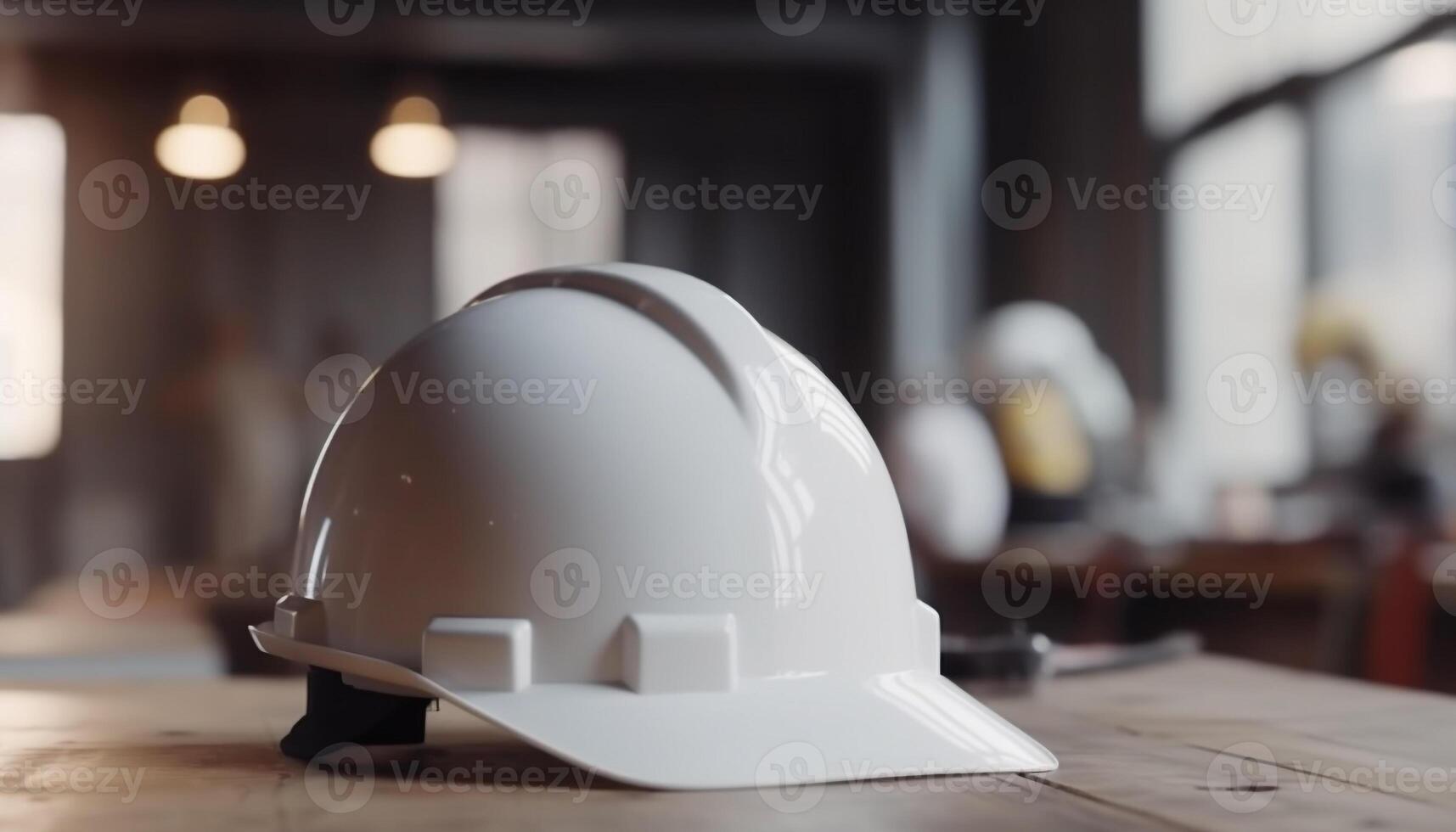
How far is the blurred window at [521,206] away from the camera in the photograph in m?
3.36

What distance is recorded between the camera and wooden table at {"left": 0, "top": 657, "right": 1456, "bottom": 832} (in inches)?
21.6

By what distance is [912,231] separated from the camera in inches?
159

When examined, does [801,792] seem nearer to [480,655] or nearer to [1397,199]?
[480,655]

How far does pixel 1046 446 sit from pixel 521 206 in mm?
1431

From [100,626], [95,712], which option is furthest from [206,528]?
[95,712]

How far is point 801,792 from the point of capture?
0.60 metres

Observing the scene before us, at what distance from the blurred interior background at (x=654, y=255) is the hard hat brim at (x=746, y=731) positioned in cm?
214

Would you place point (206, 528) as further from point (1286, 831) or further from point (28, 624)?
point (1286, 831)

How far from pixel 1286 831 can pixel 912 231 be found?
11.8ft

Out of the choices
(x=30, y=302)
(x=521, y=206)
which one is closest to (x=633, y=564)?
(x=521, y=206)

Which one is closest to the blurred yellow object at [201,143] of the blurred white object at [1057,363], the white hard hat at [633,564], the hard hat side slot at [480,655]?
the blurred white object at [1057,363]

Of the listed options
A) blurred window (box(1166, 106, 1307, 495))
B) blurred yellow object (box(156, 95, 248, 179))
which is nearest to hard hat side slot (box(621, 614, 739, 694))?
blurred yellow object (box(156, 95, 248, 179))

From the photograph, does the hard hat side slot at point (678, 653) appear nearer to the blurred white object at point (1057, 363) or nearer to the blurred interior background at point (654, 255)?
the blurred interior background at point (654, 255)

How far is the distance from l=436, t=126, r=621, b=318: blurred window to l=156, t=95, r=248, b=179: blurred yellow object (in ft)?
1.74
